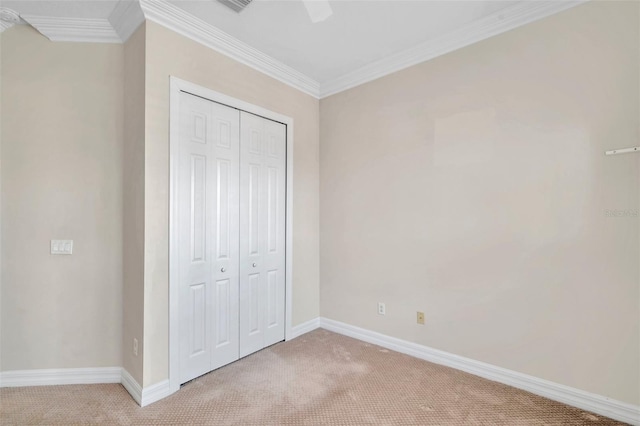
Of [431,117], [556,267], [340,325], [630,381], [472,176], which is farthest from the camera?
[340,325]

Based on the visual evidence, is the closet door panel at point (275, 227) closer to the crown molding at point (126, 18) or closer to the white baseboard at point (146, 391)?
the white baseboard at point (146, 391)

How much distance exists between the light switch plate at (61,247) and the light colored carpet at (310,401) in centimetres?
100

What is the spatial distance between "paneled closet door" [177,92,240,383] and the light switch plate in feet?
2.86

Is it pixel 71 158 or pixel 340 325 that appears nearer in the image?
pixel 71 158

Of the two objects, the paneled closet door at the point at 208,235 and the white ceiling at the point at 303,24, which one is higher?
the white ceiling at the point at 303,24

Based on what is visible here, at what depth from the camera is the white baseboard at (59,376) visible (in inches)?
86.9

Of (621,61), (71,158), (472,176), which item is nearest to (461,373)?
(472,176)

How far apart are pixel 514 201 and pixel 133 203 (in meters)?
2.80

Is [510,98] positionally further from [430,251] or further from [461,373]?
[461,373]

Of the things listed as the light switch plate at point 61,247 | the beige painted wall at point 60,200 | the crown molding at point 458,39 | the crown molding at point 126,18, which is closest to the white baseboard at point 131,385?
the beige painted wall at point 60,200

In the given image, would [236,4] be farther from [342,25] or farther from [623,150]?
[623,150]

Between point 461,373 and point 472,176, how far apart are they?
1.59 meters

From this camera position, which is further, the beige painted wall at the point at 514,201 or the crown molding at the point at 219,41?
the crown molding at the point at 219,41

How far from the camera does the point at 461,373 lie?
2.39 m
